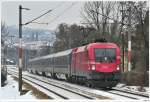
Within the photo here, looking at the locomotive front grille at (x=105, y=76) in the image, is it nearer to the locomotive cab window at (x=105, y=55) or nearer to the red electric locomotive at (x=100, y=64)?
the red electric locomotive at (x=100, y=64)

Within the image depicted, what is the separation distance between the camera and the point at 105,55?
101ft

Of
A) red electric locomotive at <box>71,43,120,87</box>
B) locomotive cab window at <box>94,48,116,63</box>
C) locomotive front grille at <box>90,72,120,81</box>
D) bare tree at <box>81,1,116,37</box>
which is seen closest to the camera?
locomotive front grille at <box>90,72,120,81</box>

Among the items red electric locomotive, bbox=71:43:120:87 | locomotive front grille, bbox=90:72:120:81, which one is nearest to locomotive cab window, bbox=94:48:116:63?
red electric locomotive, bbox=71:43:120:87

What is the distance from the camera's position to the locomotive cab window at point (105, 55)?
101 feet

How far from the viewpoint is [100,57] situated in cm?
A: 3072

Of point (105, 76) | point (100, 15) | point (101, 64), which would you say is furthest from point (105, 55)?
point (100, 15)

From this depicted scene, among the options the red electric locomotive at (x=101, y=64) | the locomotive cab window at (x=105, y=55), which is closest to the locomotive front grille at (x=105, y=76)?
the red electric locomotive at (x=101, y=64)

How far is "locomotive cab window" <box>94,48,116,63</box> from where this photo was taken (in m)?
30.6

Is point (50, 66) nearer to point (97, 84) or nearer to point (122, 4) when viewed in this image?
point (122, 4)

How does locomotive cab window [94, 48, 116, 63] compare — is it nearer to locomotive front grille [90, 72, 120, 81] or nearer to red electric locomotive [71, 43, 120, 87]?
red electric locomotive [71, 43, 120, 87]

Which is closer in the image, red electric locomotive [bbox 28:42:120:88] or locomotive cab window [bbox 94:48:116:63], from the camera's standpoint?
red electric locomotive [bbox 28:42:120:88]

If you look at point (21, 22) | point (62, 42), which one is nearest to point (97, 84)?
point (21, 22)

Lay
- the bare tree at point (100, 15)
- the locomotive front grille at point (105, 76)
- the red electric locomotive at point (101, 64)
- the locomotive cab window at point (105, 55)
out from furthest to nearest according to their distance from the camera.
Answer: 1. the bare tree at point (100, 15)
2. the locomotive cab window at point (105, 55)
3. the red electric locomotive at point (101, 64)
4. the locomotive front grille at point (105, 76)

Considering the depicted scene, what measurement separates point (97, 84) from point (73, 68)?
8242 mm
